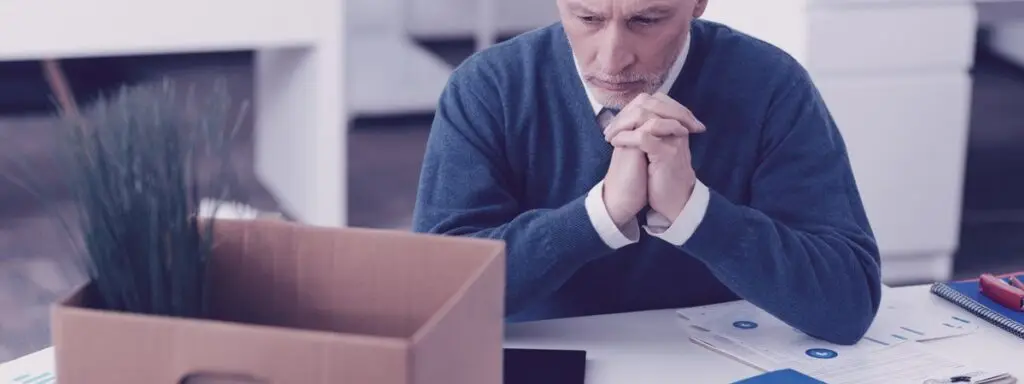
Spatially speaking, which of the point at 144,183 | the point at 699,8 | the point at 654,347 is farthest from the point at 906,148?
the point at 144,183

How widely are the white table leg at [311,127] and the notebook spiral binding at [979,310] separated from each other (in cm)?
166

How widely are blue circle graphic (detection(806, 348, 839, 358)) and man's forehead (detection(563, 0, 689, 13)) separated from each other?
0.37 m

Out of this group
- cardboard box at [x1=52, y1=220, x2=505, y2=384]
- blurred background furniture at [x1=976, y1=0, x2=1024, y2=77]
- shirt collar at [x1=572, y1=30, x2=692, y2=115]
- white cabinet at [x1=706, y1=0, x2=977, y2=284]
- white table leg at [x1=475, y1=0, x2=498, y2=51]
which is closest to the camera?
cardboard box at [x1=52, y1=220, x2=505, y2=384]

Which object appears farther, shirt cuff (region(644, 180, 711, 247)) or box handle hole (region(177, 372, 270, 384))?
shirt cuff (region(644, 180, 711, 247))

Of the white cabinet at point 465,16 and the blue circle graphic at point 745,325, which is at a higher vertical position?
the white cabinet at point 465,16

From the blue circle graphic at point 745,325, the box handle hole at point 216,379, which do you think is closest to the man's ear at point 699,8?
the blue circle graphic at point 745,325

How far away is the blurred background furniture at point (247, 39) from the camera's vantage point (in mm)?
2633

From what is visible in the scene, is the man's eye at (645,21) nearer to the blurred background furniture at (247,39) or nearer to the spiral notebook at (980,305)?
the spiral notebook at (980,305)

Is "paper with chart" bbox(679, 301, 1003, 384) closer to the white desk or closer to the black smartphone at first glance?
the white desk

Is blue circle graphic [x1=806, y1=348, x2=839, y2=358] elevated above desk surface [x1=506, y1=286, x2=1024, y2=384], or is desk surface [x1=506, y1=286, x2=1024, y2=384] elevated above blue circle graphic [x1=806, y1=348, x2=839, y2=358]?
desk surface [x1=506, y1=286, x2=1024, y2=384]

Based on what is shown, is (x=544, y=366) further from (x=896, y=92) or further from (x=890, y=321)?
(x=896, y=92)

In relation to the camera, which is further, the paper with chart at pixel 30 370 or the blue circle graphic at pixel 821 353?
the blue circle graphic at pixel 821 353

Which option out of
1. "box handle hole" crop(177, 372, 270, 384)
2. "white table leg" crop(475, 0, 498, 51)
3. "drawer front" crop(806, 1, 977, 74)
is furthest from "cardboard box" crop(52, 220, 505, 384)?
"white table leg" crop(475, 0, 498, 51)

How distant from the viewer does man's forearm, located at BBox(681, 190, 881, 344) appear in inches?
45.1
